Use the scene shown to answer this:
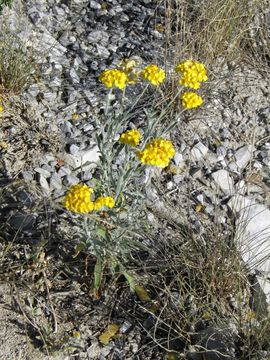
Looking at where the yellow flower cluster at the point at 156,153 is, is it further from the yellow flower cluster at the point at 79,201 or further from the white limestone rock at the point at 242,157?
the white limestone rock at the point at 242,157

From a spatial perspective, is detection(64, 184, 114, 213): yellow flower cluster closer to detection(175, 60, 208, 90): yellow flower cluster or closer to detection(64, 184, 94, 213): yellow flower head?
detection(64, 184, 94, 213): yellow flower head

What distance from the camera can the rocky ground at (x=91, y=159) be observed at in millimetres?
2375

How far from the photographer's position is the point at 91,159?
2906 millimetres

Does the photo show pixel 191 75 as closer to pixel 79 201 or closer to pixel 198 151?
pixel 79 201

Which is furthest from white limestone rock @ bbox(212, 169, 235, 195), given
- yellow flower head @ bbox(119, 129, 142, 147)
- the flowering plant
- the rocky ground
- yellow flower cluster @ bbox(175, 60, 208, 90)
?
yellow flower head @ bbox(119, 129, 142, 147)

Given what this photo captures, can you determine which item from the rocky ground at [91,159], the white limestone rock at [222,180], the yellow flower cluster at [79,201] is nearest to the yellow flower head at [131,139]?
the yellow flower cluster at [79,201]

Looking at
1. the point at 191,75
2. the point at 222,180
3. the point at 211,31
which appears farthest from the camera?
the point at 211,31

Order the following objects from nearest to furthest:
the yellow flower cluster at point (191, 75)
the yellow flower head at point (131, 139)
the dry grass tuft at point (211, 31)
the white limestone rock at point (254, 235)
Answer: the yellow flower head at point (131, 139) → the yellow flower cluster at point (191, 75) → the white limestone rock at point (254, 235) → the dry grass tuft at point (211, 31)

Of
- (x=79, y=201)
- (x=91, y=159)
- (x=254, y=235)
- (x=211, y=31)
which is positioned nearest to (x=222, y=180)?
(x=254, y=235)

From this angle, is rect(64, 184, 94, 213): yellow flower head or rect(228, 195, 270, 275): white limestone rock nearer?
rect(64, 184, 94, 213): yellow flower head

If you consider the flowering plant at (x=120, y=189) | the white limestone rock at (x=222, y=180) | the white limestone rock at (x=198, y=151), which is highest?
the flowering plant at (x=120, y=189)

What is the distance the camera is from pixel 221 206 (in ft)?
9.78

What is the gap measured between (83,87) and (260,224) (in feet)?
3.91

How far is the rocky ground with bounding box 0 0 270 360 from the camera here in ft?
7.79
